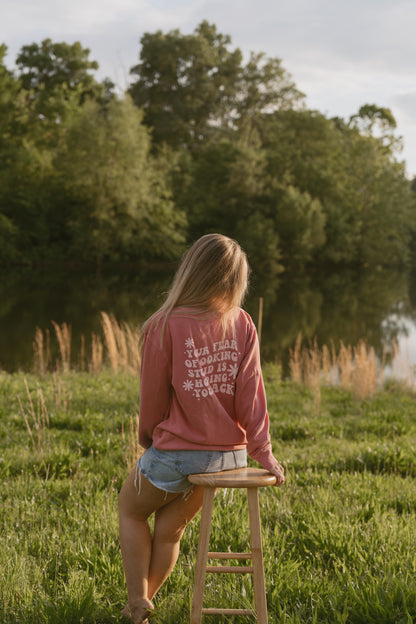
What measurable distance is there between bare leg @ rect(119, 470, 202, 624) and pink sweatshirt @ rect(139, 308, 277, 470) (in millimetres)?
269

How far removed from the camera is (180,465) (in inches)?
95.6

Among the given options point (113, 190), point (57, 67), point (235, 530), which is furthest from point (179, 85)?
point (235, 530)

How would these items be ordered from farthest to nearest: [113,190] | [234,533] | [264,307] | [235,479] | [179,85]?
1. [179,85]
2. [113,190]
3. [264,307]
4. [234,533]
5. [235,479]

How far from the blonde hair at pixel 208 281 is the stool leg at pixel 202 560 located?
686mm

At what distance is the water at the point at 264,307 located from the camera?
60.9 ft

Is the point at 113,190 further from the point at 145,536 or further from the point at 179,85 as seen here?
the point at 145,536

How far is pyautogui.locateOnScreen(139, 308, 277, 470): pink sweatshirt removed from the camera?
8.00 ft

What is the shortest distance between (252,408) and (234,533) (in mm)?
1278

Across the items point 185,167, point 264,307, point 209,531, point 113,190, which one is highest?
point 185,167

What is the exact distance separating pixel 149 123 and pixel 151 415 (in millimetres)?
51482

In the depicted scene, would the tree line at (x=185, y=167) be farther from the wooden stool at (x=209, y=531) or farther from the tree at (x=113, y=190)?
the wooden stool at (x=209, y=531)

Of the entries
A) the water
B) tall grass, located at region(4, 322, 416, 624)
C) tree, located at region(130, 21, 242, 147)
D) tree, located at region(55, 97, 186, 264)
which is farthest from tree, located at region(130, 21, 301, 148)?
tall grass, located at region(4, 322, 416, 624)

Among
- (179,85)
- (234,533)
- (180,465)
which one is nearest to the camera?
(180,465)

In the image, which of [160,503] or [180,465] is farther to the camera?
[160,503]
